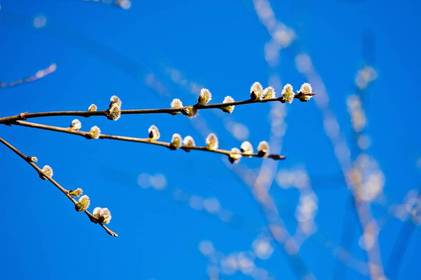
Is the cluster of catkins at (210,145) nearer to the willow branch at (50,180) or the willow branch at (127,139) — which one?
the willow branch at (127,139)

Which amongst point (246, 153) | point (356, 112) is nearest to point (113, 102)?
point (246, 153)

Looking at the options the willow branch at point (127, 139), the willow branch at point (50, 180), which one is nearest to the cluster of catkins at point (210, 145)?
the willow branch at point (127, 139)

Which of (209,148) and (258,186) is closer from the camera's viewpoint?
(209,148)

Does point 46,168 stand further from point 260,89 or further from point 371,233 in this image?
point 371,233

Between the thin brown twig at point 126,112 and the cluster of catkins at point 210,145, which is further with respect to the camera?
the cluster of catkins at point 210,145

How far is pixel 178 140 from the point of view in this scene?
5.30 feet

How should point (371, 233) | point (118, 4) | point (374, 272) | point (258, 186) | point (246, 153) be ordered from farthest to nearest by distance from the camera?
point (258, 186) < point (371, 233) < point (374, 272) < point (118, 4) < point (246, 153)

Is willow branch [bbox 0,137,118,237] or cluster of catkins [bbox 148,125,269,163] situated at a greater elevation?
cluster of catkins [bbox 148,125,269,163]

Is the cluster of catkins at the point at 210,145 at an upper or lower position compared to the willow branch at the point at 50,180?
upper

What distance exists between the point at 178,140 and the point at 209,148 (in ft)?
0.38

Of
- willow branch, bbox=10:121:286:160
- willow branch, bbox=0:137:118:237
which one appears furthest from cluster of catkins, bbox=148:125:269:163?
willow branch, bbox=0:137:118:237

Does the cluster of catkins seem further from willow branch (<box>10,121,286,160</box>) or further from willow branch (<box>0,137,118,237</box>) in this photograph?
willow branch (<box>0,137,118,237</box>)

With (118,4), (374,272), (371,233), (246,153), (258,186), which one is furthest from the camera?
(258,186)

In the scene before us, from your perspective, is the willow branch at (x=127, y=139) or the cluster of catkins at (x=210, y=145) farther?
the cluster of catkins at (x=210, y=145)
